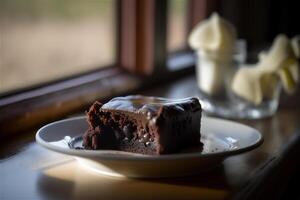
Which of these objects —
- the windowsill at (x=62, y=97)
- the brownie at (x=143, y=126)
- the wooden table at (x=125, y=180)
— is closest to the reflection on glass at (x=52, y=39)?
the windowsill at (x=62, y=97)

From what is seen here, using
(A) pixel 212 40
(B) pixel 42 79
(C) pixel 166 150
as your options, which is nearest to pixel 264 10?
(A) pixel 212 40

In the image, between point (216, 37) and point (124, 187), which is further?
point (216, 37)

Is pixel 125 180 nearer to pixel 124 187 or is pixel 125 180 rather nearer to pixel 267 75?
pixel 124 187

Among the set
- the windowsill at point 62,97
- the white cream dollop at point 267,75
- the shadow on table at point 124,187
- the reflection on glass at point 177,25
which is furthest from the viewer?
the reflection on glass at point 177,25

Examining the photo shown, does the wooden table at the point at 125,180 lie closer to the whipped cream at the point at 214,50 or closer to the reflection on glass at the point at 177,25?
the whipped cream at the point at 214,50

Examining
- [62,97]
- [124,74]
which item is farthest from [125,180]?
[124,74]

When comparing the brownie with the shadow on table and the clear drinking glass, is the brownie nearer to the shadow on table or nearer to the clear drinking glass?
the shadow on table

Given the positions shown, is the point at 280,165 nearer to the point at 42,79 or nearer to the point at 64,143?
the point at 64,143

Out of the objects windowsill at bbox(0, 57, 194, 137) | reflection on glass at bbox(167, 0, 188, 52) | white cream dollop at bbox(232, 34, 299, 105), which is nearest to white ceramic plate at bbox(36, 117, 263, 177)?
windowsill at bbox(0, 57, 194, 137)
